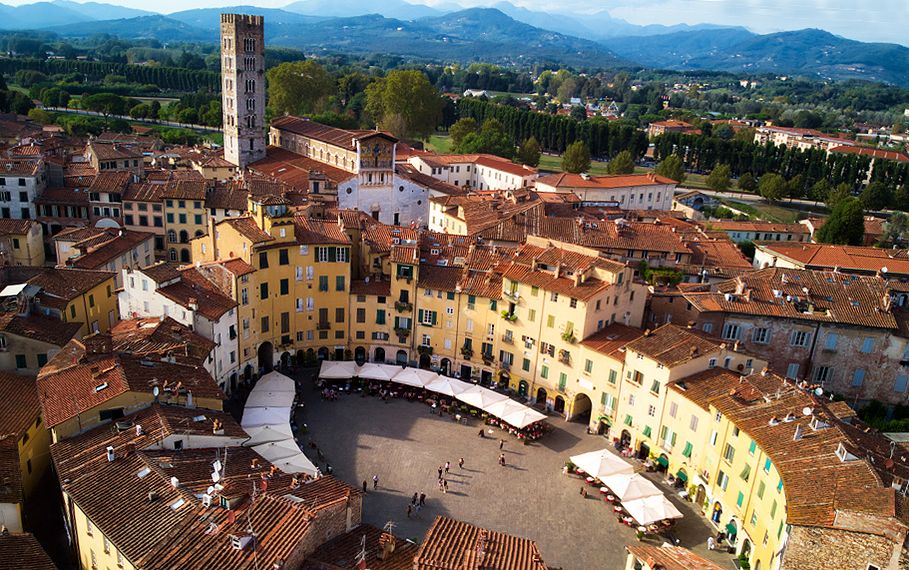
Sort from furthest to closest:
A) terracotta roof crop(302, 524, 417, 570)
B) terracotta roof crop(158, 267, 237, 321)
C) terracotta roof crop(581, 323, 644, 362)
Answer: terracotta roof crop(581, 323, 644, 362) → terracotta roof crop(158, 267, 237, 321) → terracotta roof crop(302, 524, 417, 570)

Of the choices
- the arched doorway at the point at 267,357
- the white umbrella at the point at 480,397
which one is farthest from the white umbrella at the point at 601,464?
the arched doorway at the point at 267,357

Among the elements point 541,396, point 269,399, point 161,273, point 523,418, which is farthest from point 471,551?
point 161,273

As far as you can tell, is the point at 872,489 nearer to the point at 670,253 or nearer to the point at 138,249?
the point at 670,253

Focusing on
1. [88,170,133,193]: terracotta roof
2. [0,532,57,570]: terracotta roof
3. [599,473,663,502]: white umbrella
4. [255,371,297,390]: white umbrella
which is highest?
[88,170,133,193]: terracotta roof

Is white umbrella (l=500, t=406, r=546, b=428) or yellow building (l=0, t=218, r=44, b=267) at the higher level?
yellow building (l=0, t=218, r=44, b=267)

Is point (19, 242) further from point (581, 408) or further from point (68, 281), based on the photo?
point (581, 408)

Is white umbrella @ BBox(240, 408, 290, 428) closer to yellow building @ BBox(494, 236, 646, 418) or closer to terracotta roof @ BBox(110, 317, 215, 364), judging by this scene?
terracotta roof @ BBox(110, 317, 215, 364)

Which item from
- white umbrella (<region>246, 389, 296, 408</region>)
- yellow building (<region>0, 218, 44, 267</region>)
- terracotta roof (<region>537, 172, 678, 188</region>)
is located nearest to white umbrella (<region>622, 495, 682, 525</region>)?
white umbrella (<region>246, 389, 296, 408</region>)

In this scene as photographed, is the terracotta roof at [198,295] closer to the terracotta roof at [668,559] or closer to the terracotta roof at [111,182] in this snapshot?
the terracotta roof at [111,182]
